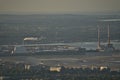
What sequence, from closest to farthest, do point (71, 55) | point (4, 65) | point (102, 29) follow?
point (4, 65)
point (71, 55)
point (102, 29)

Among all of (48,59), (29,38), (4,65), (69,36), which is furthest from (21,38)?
(4,65)

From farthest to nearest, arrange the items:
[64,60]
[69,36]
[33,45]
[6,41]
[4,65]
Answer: [69,36], [6,41], [33,45], [64,60], [4,65]

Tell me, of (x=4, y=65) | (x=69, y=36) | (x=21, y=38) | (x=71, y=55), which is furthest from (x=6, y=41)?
(x=4, y=65)

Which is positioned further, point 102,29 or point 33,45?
point 102,29

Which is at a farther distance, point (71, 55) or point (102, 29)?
point (102, 29)

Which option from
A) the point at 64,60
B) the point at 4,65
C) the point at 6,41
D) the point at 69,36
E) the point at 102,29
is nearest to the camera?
the point at 4,65

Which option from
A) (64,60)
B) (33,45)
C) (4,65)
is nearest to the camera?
(4,65)

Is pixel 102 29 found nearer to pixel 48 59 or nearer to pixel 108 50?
pixel 108 50

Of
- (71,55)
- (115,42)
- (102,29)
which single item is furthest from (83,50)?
(102,29)

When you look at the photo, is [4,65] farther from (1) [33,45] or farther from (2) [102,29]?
(2) [102,29]
